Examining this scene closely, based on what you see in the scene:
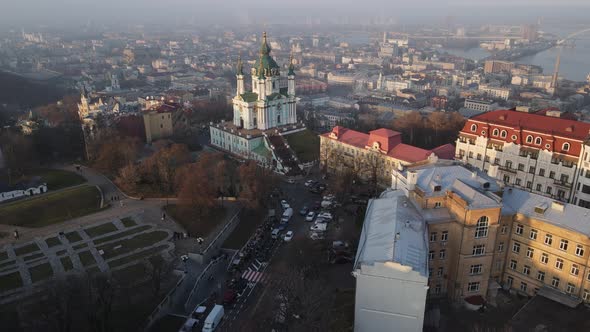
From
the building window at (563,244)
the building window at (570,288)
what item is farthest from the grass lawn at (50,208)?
the building window at (570,288)

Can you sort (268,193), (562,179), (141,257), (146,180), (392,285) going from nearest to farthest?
(392,285)
(141,257)
(562,179)
(268,193)
(146,180)

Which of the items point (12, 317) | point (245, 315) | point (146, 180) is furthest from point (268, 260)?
point (146, 180)

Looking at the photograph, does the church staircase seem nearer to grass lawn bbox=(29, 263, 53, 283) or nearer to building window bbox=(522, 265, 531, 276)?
grass lawn bbox=(29, 263, 53, 283)

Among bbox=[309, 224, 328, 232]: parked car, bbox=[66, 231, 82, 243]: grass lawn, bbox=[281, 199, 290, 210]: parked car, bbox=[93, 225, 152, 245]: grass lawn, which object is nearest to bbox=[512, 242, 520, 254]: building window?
bbox=[309, 224, 328, 232]: parked car

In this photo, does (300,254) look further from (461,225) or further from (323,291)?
(461,225)

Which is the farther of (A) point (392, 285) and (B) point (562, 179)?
(B) point (562, 179)

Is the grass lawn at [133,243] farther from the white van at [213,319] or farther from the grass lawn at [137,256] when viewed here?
the white van at [213,319]
